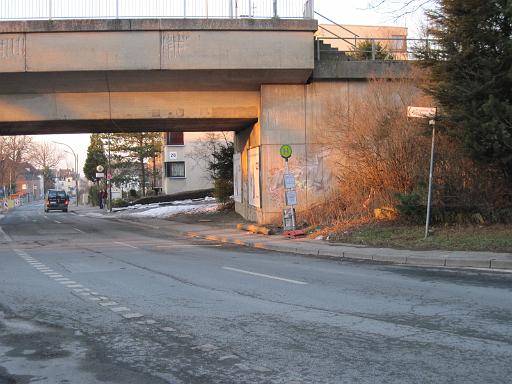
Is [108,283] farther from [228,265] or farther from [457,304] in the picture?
[457,304]

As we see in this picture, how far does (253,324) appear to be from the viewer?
689 centimetres

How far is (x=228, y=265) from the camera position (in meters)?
12.7

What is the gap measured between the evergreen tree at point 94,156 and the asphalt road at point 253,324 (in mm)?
56481

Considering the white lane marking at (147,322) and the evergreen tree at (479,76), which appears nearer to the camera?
the white lane marking at (147,322)

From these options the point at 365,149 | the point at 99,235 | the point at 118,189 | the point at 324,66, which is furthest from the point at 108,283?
the point at 118,189

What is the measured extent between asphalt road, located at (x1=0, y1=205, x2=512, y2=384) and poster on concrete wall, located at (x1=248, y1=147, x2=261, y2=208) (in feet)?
33.9

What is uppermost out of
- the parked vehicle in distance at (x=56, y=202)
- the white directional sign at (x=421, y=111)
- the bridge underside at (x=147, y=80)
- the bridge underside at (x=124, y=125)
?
the bridge underside at (x=147, y=80)

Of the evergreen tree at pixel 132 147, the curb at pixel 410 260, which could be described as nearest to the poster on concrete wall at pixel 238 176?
the curb at pixel 410 260

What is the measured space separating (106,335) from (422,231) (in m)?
11.0

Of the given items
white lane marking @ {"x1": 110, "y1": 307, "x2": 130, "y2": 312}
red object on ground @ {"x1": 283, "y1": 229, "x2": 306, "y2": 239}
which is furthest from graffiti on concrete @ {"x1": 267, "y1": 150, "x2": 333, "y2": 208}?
white lane marking @ {"x1": 110, "y1": 307, "x2": 130, "y2": 312}

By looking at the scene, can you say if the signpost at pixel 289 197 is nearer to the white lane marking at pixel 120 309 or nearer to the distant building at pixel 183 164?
the white lane marking at pixel 120 309

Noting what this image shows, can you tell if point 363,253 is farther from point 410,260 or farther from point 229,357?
point 229,357

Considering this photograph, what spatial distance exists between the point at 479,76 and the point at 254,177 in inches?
453

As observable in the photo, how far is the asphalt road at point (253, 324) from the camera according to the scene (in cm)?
512
